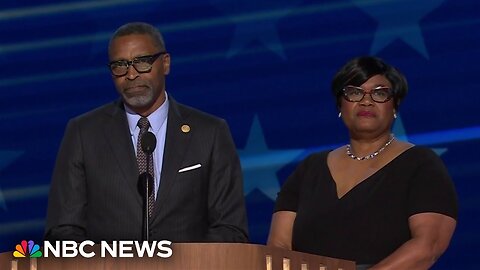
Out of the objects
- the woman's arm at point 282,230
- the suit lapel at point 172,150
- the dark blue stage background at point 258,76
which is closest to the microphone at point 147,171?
the suit lapel at point 172,150

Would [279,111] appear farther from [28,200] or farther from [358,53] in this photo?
[28,200]

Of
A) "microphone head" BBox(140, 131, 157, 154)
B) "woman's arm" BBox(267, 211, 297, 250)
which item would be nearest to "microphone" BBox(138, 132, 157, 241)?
"microphone head" BBox(140, 131, 157, 154)

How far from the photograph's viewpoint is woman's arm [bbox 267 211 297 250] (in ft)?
10.5

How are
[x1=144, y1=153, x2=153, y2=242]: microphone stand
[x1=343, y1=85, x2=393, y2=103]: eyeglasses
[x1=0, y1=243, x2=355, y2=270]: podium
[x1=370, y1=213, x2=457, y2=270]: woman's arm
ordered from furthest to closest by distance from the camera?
[x1=343, y1=85, x2=393, y2=103]: eyeglasses
[x1=370, y1=213, x2=457, y2=270]: woman's arm
[x1=144, y1=153, x2=153, y2=242]: microphone stand
[x1=0, y1=243, x2=355, y2=270]: podium

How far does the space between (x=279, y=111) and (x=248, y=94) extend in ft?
0.42

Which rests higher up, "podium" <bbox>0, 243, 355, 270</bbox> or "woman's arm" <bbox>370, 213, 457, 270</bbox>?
"woman's arm" <bbox>370, 213, 457, 270</bbox>

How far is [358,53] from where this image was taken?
401 cm

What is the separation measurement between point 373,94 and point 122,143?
69 centimetres

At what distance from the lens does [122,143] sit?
304cm

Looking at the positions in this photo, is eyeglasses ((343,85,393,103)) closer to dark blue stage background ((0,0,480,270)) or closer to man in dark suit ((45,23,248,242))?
man in dark suit ((45,23,248,242))

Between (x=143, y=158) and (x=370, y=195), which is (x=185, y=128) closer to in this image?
(x=143, y=158)

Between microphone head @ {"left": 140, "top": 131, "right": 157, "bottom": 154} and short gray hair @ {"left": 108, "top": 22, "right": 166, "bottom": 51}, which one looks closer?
microphone head @ {"left": 140, "top": 131, "right": 157, "bottom": 154}

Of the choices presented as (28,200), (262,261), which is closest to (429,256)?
(262,261)

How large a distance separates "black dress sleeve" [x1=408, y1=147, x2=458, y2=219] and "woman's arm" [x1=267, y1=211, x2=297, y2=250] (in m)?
0.36
